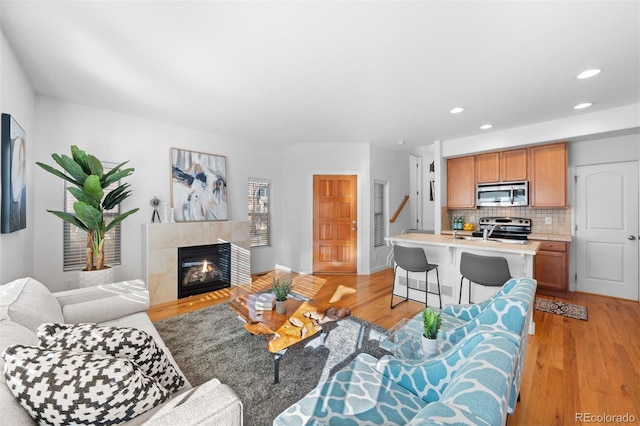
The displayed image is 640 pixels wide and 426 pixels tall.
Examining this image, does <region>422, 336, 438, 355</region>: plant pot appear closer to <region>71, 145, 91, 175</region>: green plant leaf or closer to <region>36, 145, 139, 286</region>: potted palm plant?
<region>36, 145, 139, 286</region>: potted palm plant

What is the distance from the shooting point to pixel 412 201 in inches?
271

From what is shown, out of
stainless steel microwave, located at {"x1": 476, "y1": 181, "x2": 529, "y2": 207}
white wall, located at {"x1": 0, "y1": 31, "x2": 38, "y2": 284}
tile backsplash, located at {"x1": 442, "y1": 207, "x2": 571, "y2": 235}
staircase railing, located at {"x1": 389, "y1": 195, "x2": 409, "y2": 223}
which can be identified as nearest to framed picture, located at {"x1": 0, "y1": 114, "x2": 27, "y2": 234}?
white wall, located at {"x1": 0, "y1": 31, "x2": 38, "y2": 284}

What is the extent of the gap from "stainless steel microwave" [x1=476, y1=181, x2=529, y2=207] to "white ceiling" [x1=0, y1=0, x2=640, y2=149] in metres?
1.11

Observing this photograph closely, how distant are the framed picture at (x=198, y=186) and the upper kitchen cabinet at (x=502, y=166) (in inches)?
181

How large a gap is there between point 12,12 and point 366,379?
3210 millimetres

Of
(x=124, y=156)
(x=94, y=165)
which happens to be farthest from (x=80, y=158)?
(x=124, y=156)

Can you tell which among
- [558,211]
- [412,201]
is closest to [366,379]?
[558,211]

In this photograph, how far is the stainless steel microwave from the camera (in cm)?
409

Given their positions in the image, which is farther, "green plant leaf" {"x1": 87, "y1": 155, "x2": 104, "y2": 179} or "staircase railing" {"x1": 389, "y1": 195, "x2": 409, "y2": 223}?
"staircase railing" {"x1": 389, "y1": 195, "x2": 409, "y2": 223}

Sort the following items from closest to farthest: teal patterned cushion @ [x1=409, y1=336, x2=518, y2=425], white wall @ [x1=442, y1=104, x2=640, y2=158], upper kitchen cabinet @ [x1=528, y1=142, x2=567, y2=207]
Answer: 1. teal patterned cushion @ [x1=409, y1=336, x2=518, y2=425]
2. white wall @ [x1=442, y1=104, x2=640, y2=158]
3. upper kitchen cabinet @ [x1=528, y1=142, x2=567, y2=207]

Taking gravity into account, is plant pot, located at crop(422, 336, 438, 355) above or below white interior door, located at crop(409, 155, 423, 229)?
below

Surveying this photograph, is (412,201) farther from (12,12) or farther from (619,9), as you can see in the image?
(12,12)

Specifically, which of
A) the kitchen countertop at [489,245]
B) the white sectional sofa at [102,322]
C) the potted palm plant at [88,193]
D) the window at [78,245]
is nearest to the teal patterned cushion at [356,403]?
the white sectional sofa at [102,322]

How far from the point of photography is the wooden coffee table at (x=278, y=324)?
1.82m
